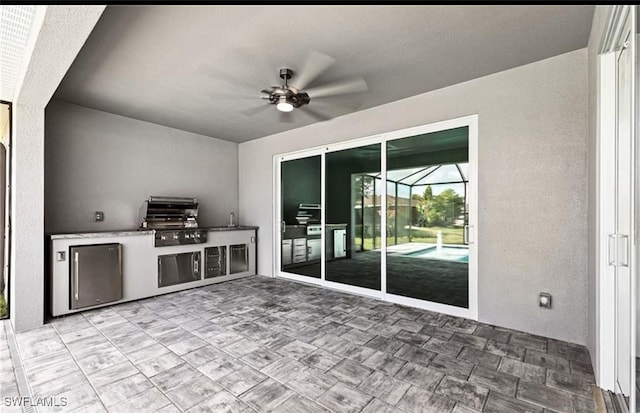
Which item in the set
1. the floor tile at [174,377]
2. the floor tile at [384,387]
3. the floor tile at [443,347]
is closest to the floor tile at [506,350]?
the floor tile at [443,347]

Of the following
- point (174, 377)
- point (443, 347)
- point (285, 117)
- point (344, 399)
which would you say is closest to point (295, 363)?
point (344, 399)

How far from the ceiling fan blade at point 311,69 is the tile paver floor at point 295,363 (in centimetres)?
269

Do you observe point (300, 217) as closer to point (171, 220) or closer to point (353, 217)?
point (353, 217)

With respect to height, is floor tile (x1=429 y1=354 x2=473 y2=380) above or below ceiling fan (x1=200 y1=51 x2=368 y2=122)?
below

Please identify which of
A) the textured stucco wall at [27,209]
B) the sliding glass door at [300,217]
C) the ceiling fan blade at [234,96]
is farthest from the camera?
the sliding glass door at [300,217]

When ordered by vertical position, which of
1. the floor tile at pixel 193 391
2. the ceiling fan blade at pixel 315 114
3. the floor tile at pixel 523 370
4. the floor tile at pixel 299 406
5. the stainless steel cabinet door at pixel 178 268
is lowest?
the floor tile at pixel 523 370

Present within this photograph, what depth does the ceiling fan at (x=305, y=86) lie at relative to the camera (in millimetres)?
2873

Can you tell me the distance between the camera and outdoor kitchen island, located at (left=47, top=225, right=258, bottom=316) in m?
3.43

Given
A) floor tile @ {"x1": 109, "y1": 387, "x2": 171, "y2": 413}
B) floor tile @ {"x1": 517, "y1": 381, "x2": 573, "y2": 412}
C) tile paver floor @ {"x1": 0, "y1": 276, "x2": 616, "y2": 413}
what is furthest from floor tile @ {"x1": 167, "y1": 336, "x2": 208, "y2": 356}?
floor tile @ {"x1": 517, "y1": 381, "x2": 573, "y2": 412}

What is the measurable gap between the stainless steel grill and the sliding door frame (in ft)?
4.73

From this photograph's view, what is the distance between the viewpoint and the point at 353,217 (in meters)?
4.67

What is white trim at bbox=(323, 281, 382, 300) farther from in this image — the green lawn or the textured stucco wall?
the textured stucco wall

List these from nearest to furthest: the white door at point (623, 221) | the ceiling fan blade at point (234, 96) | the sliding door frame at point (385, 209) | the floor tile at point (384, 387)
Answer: the white door at point (623, 221), the floor tile at point (384, 387), the sliding door frame at point (385, 209), the ceiling fan blade at point (234, 96)
